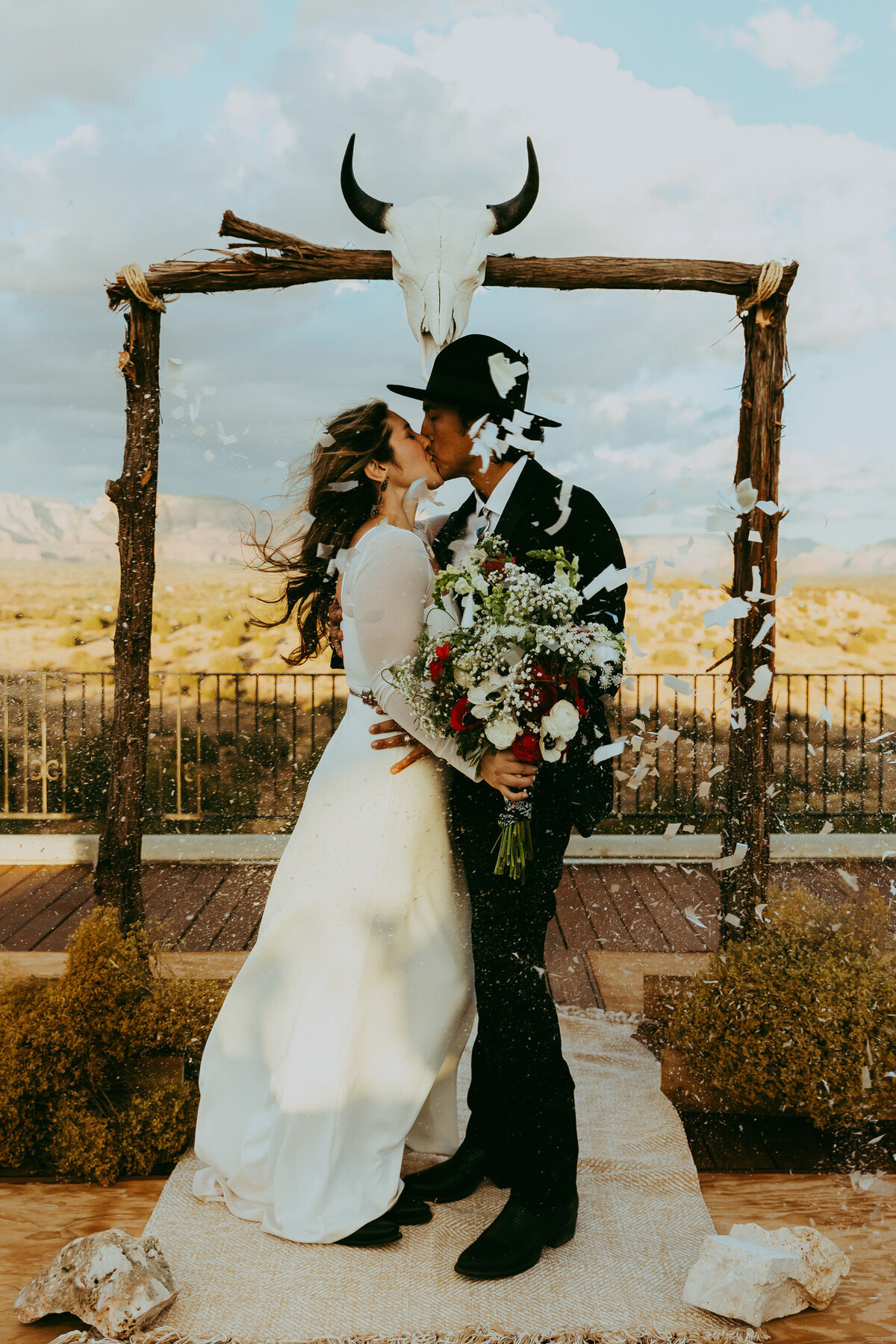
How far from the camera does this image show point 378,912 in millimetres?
2104

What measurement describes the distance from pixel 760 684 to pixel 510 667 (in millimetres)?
1291

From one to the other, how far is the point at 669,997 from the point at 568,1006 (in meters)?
0.63

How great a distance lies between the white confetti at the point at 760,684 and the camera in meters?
2.85

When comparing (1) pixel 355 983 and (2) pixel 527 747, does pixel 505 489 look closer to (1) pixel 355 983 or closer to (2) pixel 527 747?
(2) pixel 527 747

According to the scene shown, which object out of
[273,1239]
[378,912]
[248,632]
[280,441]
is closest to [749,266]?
[280,441]

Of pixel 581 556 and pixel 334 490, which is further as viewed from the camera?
pixel 334 490

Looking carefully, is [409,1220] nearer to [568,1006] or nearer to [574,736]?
[574,736]

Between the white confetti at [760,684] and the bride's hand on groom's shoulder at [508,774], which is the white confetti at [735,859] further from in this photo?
the bride's hand on groom's shoulder at [508,774]

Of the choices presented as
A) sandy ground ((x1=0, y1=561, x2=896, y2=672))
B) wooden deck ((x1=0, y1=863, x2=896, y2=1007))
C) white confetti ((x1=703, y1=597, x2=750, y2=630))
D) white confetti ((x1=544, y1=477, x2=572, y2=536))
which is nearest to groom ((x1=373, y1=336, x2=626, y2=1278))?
white confetti ((x1=544, y1=477, x2=572, y2=536))

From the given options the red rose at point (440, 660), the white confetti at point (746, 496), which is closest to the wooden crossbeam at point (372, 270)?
the white confetti at point (746, 496)

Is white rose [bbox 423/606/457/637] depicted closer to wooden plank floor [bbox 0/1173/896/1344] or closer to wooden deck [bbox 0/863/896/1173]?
wooden plank floor [bbox 0/1173/896/1344]

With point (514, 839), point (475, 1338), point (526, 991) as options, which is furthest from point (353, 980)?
point (475, 1338)

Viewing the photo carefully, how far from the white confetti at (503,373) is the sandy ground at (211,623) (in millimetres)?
3299

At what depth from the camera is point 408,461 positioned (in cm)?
235
